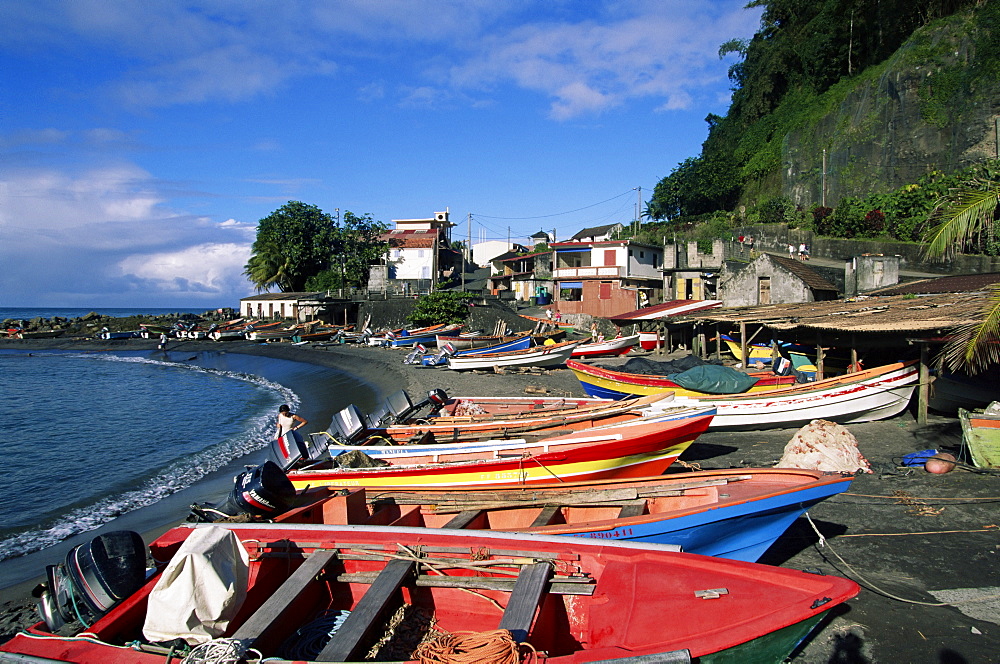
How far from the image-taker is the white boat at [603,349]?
27.7m

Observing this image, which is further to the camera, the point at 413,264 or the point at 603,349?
the point at 413,264

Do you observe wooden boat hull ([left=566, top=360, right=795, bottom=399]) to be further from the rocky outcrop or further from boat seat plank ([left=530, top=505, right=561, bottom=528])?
the rocky outcrop

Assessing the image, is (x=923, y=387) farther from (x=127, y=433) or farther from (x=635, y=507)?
(x=127, y=433)

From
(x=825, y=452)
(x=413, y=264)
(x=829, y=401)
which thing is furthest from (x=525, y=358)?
(x=413, y=264)

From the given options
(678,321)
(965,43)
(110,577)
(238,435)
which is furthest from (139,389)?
(965,43)

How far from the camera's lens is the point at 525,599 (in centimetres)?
447

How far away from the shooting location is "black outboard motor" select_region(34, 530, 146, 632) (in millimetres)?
4723

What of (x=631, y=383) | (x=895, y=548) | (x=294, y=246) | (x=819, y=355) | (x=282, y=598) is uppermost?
(x=294, y=246)

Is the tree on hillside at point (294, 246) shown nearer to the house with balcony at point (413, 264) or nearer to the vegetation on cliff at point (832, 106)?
the house with balcony at point (413, 264)

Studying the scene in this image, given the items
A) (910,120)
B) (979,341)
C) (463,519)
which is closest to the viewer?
(463,519)

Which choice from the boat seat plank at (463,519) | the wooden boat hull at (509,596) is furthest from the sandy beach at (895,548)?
the boat seat plank at (463,519)

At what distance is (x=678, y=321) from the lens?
23047 mm

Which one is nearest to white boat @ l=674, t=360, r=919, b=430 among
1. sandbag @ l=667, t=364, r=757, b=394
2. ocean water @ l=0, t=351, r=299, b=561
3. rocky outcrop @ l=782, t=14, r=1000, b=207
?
sandbag @ l=667, t=364, r=757, b=394

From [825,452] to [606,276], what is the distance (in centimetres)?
3319
